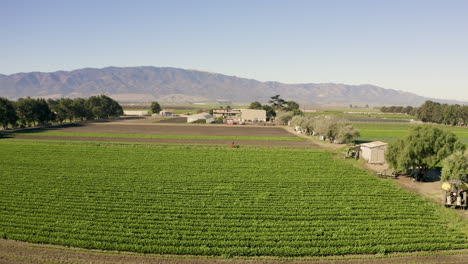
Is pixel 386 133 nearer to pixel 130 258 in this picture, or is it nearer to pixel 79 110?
pixel 130 258

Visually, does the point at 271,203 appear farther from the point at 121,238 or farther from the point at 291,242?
the point at 121,238

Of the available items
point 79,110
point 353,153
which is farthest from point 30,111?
point 353,153

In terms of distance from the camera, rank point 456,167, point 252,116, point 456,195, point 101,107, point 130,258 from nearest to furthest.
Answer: point 130,258
point 456,195
point 456,167
point 252,116
point 101,107

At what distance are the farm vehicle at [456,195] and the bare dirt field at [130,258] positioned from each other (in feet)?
32.4

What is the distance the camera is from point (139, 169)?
136ft

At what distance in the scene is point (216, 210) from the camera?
26.6m

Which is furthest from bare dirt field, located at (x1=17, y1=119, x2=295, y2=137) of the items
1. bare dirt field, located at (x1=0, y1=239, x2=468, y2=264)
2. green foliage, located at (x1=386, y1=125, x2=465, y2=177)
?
bare dirt field, located at (x1=0, y1=239, x2=468, y2=264)

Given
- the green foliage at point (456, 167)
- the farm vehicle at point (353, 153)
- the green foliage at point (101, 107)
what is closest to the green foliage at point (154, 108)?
the green foliage at point (101, 107)

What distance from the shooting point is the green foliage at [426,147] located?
37591 millimetres

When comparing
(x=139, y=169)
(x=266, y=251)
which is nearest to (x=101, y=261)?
(x=266, y=251)

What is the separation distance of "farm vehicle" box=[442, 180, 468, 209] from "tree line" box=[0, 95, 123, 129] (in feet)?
352

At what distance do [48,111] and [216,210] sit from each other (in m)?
106

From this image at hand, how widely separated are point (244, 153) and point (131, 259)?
37.3 m

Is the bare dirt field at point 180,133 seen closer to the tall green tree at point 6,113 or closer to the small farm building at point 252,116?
the tall green tree at point 6,113
